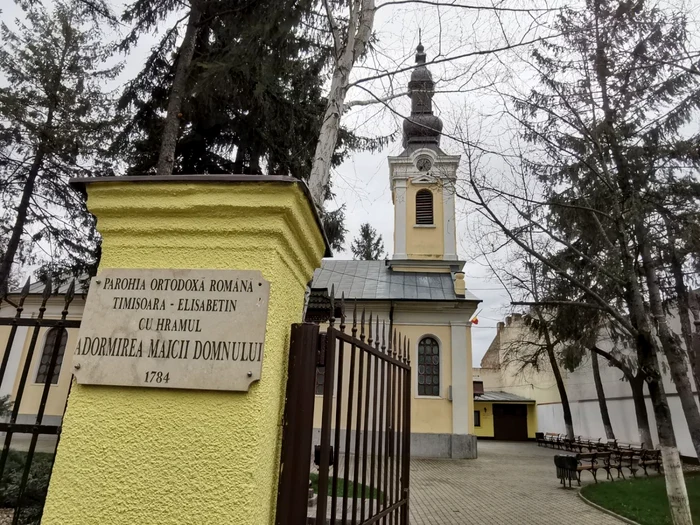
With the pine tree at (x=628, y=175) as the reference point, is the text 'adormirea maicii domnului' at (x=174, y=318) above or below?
below

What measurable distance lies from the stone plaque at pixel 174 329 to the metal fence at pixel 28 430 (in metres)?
0.39

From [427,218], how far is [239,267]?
21.0m

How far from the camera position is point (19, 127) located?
504 inches

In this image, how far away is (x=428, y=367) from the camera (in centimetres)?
1822

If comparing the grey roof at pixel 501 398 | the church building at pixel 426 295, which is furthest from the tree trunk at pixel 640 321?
the grey roof at pixel 501 398

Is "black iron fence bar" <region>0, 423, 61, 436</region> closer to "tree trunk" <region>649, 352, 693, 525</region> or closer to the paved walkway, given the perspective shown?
the paved walkway

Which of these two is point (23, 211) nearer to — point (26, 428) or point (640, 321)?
point (26, 428)

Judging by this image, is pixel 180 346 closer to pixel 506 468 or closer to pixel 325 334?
pixel 325 334

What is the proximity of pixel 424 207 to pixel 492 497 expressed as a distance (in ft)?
46.8

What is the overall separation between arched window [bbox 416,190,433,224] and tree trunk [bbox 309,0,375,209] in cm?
1645

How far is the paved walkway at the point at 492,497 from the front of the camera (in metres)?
8.58

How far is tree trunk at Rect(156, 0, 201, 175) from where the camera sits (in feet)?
27.7

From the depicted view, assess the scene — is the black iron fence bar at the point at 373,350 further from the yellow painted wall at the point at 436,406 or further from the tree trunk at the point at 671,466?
the yellow painted wall at the point at 436,406

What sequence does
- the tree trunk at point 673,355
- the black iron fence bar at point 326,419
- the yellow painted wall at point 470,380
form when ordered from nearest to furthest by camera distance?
the black iron fence bar at point 326,419
the tree trunk at point 673,355
the yellow painted wall at point 470,380
